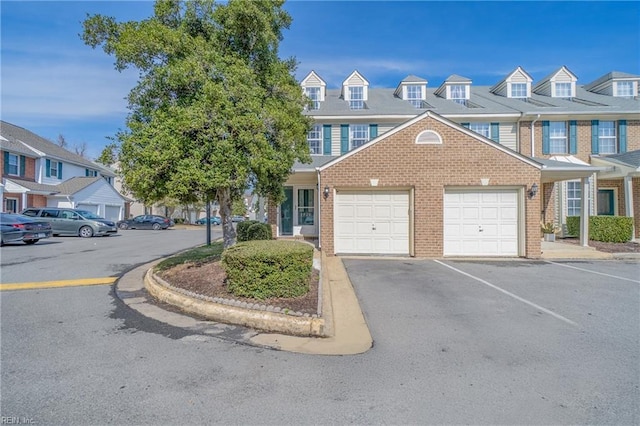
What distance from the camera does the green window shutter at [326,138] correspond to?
1681cm

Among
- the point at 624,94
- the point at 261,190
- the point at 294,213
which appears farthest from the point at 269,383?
the point at 624,94

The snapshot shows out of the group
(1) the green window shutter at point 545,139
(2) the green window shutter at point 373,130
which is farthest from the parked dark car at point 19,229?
(1) the green window shutter at point 545,139

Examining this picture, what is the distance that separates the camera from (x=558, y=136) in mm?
16672

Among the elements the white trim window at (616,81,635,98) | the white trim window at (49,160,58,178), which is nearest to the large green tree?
the white trim window at (616,81,635,98)

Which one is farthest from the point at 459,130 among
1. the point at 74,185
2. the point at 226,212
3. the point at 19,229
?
the point at 74,185

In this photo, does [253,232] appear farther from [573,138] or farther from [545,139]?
[573,138]

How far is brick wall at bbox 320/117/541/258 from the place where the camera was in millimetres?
11180

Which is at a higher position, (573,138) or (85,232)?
(573,138)

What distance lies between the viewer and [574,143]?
1650 centimetres

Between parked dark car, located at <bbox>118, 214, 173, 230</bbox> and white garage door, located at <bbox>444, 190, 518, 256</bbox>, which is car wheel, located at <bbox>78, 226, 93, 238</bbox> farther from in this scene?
white garage door, located at <bbox>444, 190, 518, 256</bbox>

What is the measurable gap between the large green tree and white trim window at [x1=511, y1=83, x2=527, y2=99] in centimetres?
1652

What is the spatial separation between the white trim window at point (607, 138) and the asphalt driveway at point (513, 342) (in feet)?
37.3

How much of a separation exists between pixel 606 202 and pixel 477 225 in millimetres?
10344

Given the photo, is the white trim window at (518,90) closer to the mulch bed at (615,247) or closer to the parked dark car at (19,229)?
the mulch bed at (615,247)
